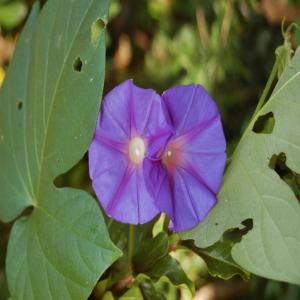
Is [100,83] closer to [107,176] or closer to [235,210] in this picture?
[107,176]

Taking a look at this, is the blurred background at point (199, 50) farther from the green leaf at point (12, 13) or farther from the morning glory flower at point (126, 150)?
the morning glory flower at point (126, 150)

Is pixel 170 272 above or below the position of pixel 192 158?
below

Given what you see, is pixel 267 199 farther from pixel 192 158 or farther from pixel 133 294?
pixel 133 294

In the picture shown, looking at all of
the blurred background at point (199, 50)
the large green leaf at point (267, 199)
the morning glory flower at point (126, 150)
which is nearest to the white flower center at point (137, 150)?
the morning glory flower at point (126, 150)

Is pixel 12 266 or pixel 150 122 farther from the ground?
A: pixel 150 122

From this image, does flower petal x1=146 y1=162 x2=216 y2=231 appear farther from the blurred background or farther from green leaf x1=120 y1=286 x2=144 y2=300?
the blurred background

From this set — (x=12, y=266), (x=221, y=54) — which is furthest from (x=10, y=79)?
(x=221, y=54)

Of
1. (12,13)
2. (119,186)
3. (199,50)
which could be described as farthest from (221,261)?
(12,13)

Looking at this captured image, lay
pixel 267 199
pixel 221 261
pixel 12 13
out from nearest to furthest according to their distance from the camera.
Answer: pixel 267 199, pixel 221 261, pixel 12 13

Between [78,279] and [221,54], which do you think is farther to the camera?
[221,54]
